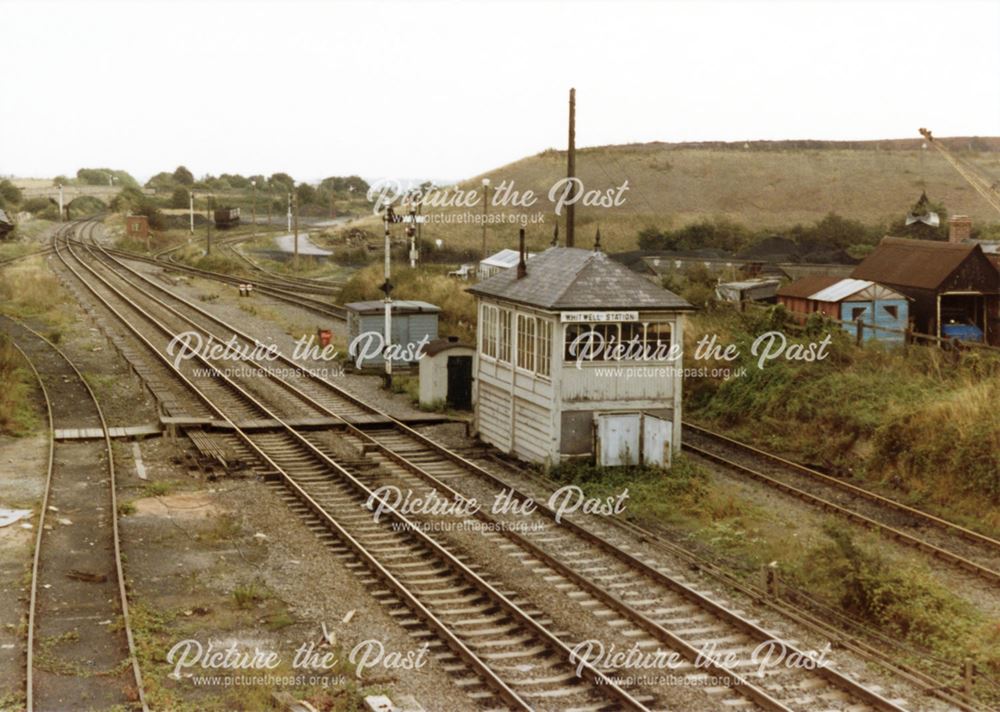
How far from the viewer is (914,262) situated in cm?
3453

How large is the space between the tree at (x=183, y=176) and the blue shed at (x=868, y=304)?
6332 inches

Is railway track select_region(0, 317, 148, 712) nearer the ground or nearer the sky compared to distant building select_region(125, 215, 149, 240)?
nearer the ground

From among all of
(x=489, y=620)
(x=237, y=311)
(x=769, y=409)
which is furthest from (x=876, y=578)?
(x=237, y=311)

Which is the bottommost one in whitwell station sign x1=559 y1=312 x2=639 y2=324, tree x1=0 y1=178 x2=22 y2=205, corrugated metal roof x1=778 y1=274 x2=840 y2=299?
corrugated metal roof x1=778 y1=274 x2=840 y2=299

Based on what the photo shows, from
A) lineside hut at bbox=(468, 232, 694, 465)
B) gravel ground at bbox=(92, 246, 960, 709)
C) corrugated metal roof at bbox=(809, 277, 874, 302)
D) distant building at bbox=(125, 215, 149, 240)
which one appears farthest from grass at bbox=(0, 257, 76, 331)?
distant building at bbox=(125, 215, 149, 240)

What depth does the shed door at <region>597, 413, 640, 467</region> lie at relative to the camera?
1994cm

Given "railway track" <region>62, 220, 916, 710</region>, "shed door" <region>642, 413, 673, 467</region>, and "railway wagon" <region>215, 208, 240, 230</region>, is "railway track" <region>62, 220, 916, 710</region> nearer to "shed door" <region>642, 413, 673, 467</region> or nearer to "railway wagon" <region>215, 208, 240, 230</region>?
"shed door" <region>642, 413, 673, 467</region>

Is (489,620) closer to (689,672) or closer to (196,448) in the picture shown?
(689,672)

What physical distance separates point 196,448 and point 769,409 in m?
11.8

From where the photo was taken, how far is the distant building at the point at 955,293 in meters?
32.4

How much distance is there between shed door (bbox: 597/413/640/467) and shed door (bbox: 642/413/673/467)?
0.51 ft

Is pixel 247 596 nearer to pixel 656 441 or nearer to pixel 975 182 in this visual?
pixel 656 441

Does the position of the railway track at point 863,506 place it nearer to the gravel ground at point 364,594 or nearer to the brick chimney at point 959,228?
the gravel ground at point 364,594

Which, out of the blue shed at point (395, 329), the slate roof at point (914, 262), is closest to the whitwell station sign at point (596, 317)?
the blue shed at point (395, 329)
